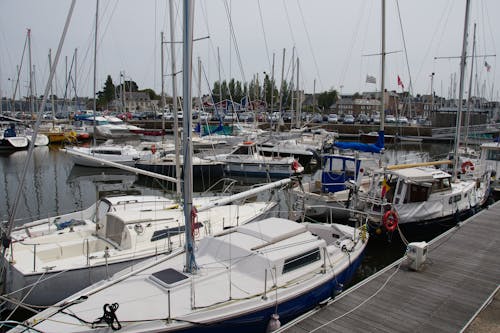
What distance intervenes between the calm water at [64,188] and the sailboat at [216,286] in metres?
4.93

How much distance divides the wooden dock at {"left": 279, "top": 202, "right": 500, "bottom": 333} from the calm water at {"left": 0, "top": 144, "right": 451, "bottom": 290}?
3.19 m

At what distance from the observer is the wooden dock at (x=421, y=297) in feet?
26.7

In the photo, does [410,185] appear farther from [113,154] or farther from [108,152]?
[108,152]

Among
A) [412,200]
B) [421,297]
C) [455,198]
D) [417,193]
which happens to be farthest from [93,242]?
[455,198]

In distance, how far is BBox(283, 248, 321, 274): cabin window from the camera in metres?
9.36

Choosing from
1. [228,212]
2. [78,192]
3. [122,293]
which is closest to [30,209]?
[78,192]

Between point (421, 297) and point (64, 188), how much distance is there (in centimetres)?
2490

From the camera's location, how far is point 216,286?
28.4ft

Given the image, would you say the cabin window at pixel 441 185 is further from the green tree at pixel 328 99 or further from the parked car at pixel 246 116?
the green tree at pixel 328 99

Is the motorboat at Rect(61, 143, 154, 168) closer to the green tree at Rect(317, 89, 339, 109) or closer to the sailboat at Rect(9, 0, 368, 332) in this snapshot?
the sailboat at Rect(9, 0, 368, 332)

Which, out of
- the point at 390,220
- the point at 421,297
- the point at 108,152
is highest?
the point at 108,152

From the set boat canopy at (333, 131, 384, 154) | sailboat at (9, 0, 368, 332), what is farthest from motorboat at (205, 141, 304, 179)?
sailboat at (9, 0, 368, 332)

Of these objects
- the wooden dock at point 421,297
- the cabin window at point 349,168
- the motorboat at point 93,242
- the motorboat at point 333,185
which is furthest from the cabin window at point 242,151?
the wooden dock at point 421,297

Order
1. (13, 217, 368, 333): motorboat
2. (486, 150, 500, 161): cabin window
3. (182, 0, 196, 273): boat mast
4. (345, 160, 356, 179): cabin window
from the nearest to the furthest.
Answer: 1. (13, 217, 368, 333): motorboat
2. (182, 0, 196, 273): boat mast
3. (345, 160, 356, 179): cabin window
4. (486, 150, 500, 161): cabin window
